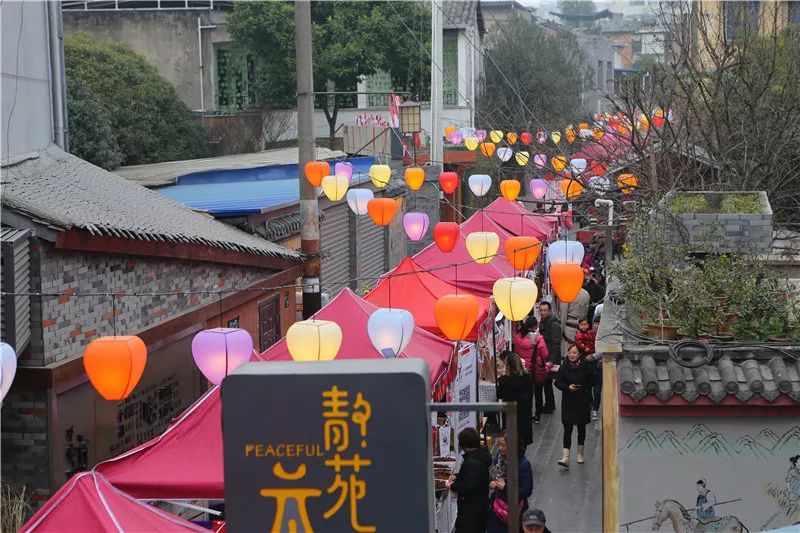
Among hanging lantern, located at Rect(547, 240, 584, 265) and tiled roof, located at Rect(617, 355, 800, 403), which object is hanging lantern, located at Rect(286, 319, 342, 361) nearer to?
tiled roof, located at Rect(617, 355, 800, 403)

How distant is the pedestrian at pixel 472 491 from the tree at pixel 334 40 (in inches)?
1028

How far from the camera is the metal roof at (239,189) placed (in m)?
17.2

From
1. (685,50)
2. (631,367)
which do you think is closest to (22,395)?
(631,367)

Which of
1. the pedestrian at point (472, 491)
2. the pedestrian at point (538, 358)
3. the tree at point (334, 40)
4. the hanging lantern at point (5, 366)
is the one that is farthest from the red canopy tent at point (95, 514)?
the tree at point (334, 40)

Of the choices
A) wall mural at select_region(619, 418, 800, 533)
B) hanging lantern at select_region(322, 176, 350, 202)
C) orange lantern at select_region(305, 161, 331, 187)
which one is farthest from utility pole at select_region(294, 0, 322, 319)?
wall mural at select_region(619, 418, 800, 533)

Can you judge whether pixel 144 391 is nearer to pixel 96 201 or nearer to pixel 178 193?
pixel 96 201

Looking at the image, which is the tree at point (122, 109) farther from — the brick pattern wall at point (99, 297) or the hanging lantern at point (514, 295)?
the hanging lantern at point (514, 295)

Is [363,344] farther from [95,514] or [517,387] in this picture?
[95,514]

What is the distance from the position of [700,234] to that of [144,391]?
6384 millimetres

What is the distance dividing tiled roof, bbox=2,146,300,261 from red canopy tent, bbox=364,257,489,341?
187cm

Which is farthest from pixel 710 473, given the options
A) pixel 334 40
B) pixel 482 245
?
pixel 334 40

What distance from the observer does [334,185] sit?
52.9 ft

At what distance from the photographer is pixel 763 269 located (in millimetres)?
8719

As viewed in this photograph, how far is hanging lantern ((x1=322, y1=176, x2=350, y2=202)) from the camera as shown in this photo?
1597cm
